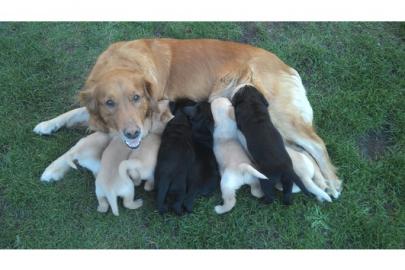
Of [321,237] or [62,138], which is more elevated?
[62,138]

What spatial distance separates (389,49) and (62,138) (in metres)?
4.51

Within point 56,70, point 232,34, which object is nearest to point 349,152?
point 232,34

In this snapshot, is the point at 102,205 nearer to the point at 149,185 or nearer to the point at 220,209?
the point at 149,185

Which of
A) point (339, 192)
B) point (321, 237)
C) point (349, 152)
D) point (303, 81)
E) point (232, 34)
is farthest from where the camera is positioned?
point (232, 34)

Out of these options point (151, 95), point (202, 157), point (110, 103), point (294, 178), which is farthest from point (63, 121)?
point (294, 178)

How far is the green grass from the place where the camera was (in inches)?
173

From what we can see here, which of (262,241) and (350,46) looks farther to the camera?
(350,46)

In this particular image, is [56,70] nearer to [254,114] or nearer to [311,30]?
[254,114]

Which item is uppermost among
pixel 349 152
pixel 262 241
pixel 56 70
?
pixel 56 70

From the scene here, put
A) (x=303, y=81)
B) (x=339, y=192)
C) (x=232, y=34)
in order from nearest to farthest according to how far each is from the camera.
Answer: (x=339, y=192)
(x=303, y=81)
(x=232, y=34)

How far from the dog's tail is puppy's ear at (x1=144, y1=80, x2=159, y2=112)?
76cm

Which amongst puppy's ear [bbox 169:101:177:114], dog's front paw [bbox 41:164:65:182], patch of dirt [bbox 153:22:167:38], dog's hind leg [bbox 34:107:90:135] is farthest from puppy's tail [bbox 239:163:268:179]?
patch of dirt [bbox 153:22:167:38]

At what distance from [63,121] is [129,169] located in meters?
1.47

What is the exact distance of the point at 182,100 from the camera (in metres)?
5.06
